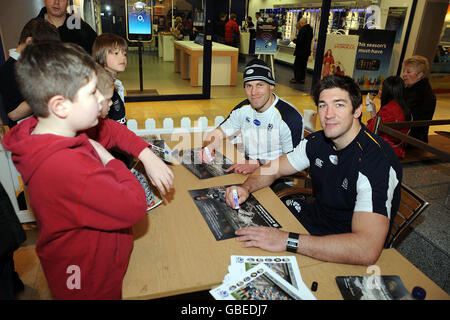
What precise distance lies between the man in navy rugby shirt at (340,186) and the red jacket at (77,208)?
57 cm

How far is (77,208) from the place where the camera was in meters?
0.93

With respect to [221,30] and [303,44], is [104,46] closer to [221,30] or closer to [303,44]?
Answer: [303,44]

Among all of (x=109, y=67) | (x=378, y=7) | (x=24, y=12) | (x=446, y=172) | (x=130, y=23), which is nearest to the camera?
(x=109, y=67)

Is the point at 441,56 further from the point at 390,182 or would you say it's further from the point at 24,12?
the point at 24,12

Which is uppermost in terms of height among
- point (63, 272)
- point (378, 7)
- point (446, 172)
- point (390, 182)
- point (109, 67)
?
point (378, 7)

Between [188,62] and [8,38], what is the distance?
405cm

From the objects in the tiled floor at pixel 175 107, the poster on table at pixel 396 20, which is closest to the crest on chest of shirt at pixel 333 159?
the tiled floor at pixel 175 107

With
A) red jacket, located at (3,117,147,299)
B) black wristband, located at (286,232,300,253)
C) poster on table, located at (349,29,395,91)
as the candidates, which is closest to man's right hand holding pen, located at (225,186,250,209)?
black wristband, located at (286,232,300,253)

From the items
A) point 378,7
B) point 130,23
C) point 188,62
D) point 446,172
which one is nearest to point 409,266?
point 446,172

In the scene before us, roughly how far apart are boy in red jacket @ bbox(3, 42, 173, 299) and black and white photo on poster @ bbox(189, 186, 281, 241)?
52cm

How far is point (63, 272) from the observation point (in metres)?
1.04

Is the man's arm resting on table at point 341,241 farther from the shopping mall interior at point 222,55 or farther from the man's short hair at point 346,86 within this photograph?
the shopping mall interior at point 222,55

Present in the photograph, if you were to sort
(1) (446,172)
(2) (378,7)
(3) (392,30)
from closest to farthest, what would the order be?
(1) (446,172)
(3) (392,30)
(2) (378,7)

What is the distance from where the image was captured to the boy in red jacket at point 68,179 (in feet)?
2.97
